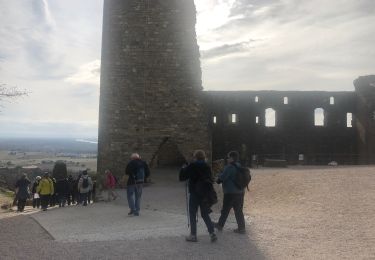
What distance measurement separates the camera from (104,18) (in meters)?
17.9

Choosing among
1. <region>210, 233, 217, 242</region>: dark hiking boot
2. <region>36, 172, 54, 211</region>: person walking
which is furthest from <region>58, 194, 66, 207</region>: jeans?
<region>210, 233, 217, 242</region>: dark hiking boot

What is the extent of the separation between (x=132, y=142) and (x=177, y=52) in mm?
3795

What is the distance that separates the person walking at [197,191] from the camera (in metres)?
7.71

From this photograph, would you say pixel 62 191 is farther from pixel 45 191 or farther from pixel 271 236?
pixel 271 236

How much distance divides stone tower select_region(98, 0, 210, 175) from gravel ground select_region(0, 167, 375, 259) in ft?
14.0

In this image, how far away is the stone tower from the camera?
690 inches

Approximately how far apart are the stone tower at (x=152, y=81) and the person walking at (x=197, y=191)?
31.8 ft

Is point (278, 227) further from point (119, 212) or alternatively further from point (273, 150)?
point (273, 150)

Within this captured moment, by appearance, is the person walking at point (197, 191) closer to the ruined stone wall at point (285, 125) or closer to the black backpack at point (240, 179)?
the black backpack at point (240, 179)

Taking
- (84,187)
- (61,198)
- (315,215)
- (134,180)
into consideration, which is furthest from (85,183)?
(315,215)

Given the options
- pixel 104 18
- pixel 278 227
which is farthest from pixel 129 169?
pixel 104 18

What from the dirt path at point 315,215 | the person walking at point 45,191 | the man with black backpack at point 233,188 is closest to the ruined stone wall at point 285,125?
the dirt path at point 315,215

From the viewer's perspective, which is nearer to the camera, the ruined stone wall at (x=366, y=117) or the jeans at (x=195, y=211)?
the jeans at (x=195, y=211)

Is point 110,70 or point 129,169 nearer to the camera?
point 129,169
